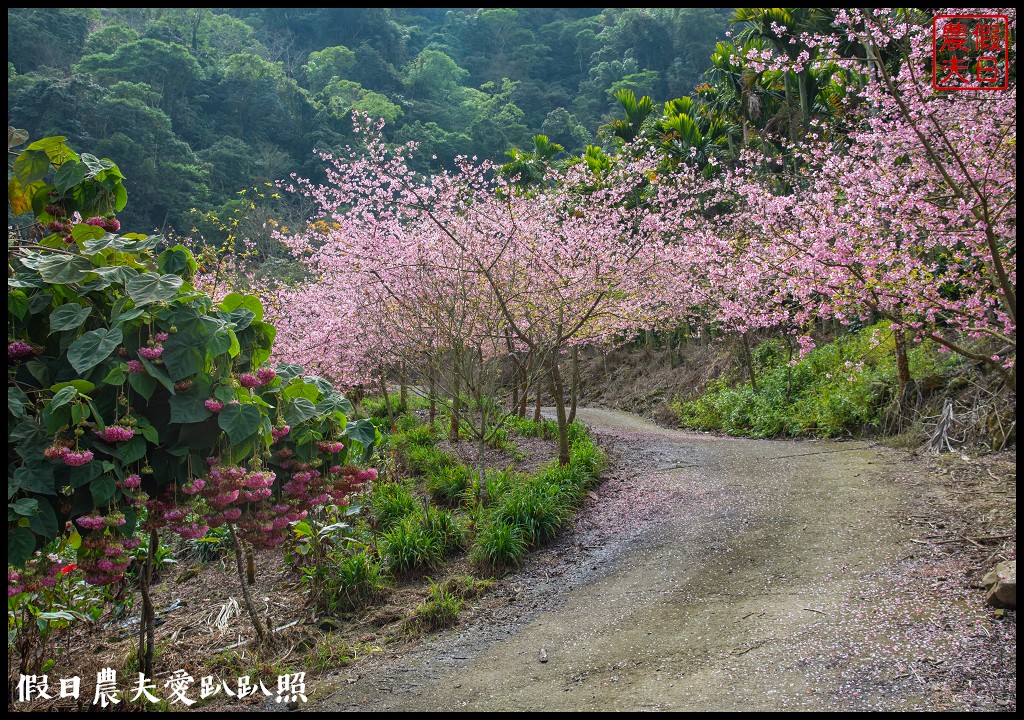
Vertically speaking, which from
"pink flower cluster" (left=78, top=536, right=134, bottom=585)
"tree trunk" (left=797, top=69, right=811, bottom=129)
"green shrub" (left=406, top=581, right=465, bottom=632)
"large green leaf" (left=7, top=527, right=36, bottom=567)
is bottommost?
"green shrub" (left=406, top=581, right=465, bottom=632)

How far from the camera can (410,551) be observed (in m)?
5.90

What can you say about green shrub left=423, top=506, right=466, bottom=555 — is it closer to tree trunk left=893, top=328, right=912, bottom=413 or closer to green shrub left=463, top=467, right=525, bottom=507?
green shrub left=463, top=467, right=525, bottom=507

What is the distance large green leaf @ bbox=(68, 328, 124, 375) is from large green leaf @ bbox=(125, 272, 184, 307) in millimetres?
166

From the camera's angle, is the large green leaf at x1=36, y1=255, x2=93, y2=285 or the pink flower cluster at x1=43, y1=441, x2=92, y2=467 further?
the large green leaf at x1=36, y1=255, x2=93, y2=285

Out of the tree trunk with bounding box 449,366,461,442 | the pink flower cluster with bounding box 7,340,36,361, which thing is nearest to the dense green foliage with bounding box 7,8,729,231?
the tree trunk with bounding box 449,366,461,442

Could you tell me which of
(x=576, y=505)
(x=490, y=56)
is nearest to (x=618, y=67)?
(x=490, y=56)

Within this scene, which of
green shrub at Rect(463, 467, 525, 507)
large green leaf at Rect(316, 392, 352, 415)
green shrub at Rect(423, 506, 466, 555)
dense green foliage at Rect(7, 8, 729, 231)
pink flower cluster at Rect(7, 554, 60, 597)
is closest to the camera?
pink flower cluster at Rect(7, 554, 60, 597)

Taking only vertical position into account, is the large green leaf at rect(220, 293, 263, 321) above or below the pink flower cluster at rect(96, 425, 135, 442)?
above

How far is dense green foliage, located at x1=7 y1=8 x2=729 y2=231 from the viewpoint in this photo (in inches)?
1067

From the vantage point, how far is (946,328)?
910 cm

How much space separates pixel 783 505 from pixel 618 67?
130 feet

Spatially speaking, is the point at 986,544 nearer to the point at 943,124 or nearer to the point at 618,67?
the point at 943,124

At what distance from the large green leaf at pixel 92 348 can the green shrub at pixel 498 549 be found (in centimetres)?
410

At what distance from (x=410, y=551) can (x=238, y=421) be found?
3.52 meters
